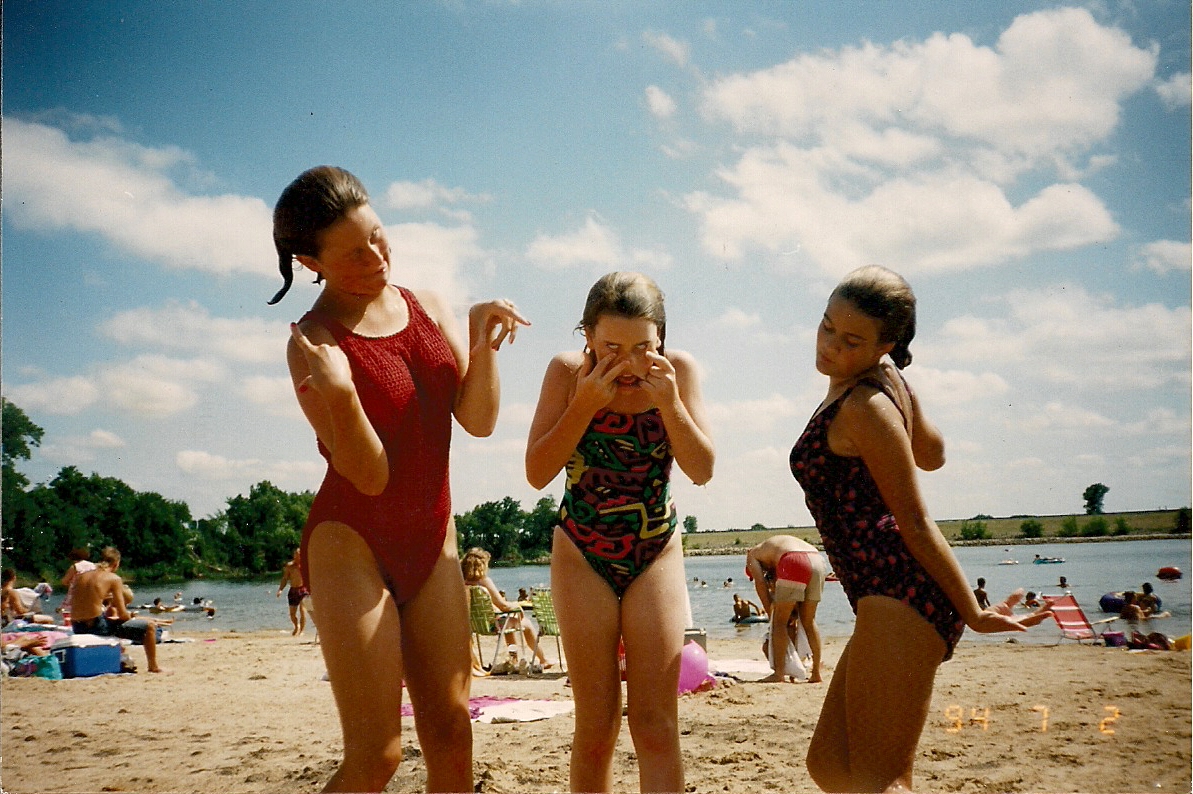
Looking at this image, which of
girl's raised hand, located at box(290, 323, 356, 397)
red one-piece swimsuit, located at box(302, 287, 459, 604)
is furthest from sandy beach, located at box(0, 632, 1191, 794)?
girl's raised hand, located at box(290, 323, 356, 397)

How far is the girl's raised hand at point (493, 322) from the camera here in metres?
3.04

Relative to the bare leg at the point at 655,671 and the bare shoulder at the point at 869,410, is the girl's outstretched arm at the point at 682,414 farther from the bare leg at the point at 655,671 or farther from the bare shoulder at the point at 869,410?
the bare shoulder at the point at 869,410

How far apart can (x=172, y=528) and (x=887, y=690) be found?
7131 centimetres

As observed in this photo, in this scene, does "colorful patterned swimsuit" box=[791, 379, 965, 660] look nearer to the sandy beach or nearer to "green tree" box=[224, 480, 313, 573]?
the sandy beach

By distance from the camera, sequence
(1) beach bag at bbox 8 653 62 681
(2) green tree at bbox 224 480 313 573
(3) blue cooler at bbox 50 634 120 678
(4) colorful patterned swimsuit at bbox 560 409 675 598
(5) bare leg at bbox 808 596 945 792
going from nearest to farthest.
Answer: (5) bare leg at bbox 808 596 945 792 < (4) colorful patterned swimsuit at bbox 560 409 675 598 < (1) beach bag at bbox 8 653 62 681 < (3) blue cooler at bbox 50 634 120 678 < (2) green tree at bbox 224 480 313 573

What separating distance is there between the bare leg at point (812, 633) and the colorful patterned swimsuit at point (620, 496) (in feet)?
24.1

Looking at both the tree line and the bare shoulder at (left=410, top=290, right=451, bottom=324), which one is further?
the tree line

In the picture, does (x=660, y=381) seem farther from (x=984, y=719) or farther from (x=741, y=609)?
(x=741, y=609)

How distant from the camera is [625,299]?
10.4 feet

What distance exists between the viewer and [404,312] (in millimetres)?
3037

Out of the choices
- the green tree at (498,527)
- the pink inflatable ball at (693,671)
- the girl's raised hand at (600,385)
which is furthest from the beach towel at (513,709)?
the green tree at (498,527)

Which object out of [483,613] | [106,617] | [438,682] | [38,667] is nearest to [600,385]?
[438,682]

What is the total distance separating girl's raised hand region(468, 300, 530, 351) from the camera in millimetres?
3041

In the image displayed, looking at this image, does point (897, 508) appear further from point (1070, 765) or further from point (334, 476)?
point (1070, 765)
